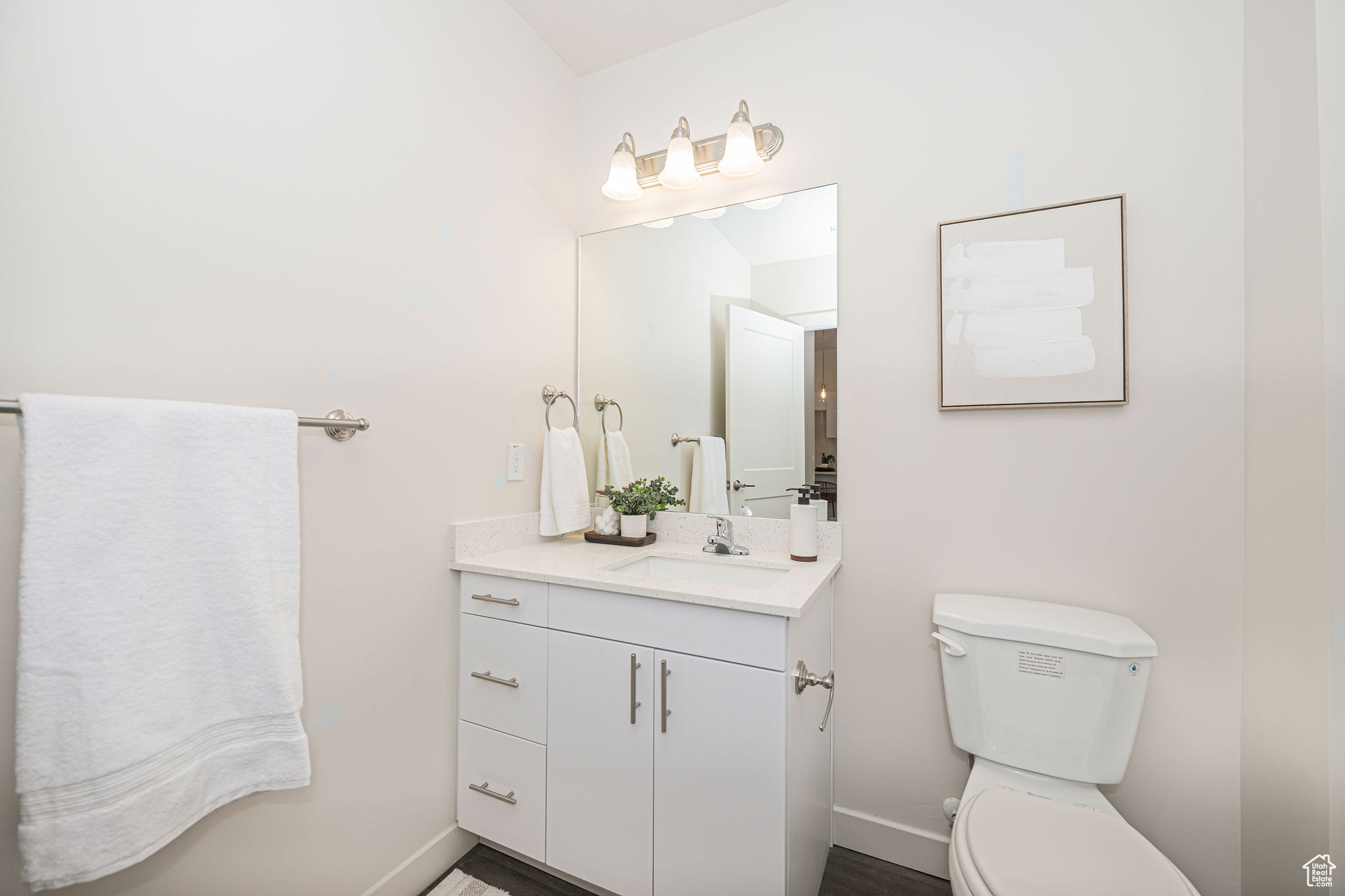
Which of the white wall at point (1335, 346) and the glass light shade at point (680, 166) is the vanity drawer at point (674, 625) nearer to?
the white wall at point (1335, 346)

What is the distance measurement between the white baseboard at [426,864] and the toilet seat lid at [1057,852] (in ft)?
4.22

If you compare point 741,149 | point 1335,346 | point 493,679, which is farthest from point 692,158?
point 493,679

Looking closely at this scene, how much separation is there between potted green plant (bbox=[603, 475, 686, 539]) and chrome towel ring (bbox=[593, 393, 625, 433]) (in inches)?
8.7

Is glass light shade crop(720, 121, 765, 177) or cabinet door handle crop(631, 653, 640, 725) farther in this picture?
glass light shade crop(720, 121, 765, 177)

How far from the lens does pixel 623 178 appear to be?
72.2 inches

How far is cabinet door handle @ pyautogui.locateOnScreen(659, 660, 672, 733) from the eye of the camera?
48.6 inches

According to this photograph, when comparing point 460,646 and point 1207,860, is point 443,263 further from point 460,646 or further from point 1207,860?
point 1207,860

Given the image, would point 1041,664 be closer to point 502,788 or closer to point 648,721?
point 648,721

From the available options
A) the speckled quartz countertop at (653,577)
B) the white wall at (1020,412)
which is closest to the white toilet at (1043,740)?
the white wall at (1020,412)

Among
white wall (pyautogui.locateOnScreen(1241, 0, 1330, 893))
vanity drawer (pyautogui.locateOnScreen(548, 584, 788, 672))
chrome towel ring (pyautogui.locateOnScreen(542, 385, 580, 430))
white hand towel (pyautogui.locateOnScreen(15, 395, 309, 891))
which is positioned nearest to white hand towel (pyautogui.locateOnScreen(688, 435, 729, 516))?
chrome towel ring (pyautogui.locateOnScreen(542, 385, 580, 430))

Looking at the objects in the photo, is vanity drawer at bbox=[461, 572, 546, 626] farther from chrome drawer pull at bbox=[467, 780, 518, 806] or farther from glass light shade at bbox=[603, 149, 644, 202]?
glass light shade at bbox=[603, 149, 644, 202]

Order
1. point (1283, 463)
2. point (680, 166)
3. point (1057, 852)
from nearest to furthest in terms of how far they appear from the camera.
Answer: point (1057, 852) < point (1283, 463) < point (680, 166)

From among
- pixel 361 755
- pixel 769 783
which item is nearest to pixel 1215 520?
pixel 769 783

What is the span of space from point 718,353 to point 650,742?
1139 millimetres
